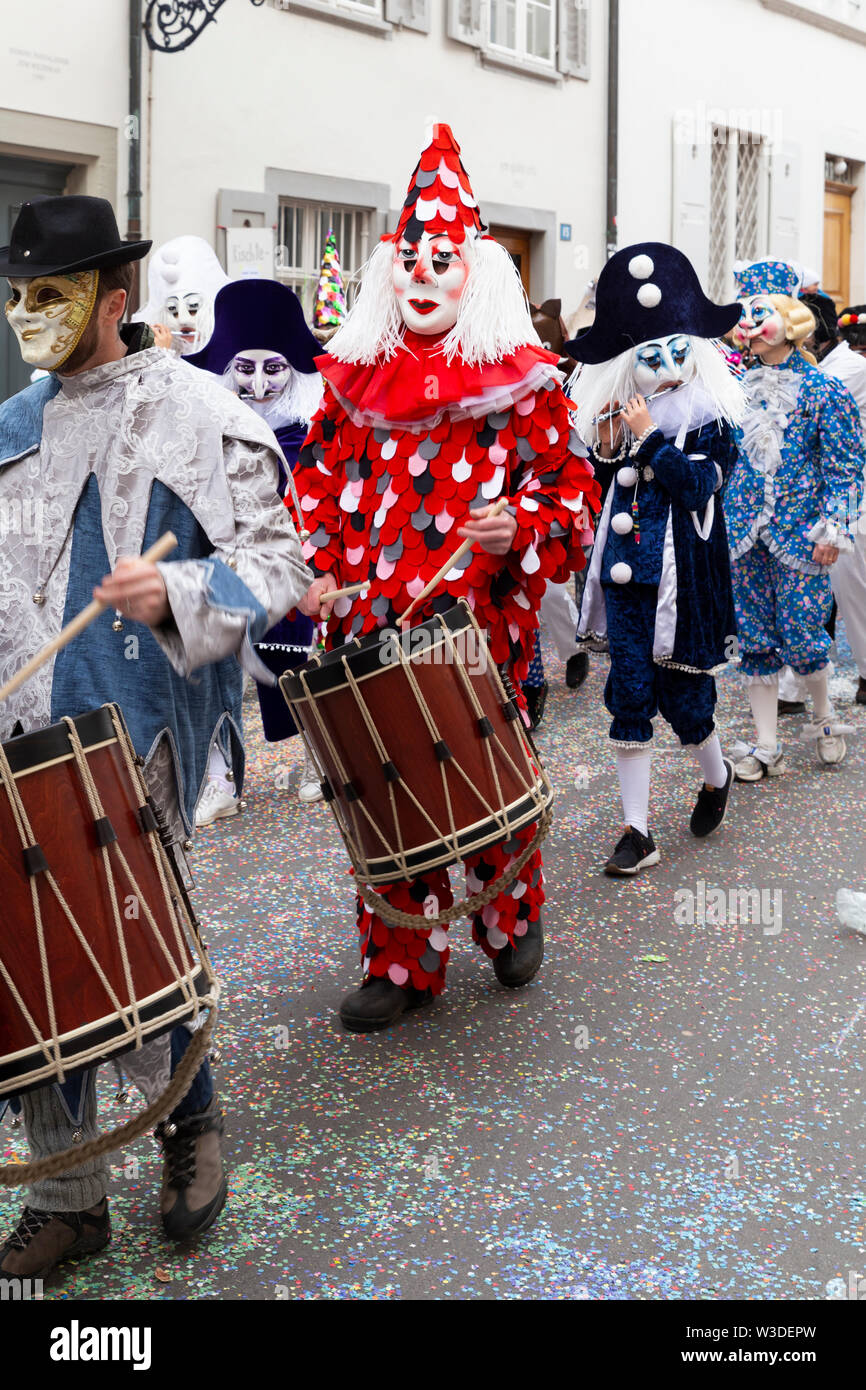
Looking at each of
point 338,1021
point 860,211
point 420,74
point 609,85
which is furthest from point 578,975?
point 860,211

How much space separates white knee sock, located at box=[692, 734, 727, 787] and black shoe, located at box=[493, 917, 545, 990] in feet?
4.63

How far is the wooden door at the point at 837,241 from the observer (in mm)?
18219

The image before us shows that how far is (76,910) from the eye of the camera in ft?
7.59

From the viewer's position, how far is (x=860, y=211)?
18.6 m

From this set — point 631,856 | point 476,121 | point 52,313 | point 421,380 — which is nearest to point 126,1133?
point 52,313

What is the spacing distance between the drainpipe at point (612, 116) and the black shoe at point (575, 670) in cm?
740

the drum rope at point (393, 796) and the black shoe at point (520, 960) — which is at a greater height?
the drum rope at point (393, 796)

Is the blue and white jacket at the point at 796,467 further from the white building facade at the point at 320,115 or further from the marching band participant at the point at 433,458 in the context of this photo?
the white building facade at the point at 320,115

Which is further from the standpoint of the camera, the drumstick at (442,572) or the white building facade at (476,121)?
the white building facade at (476,121)

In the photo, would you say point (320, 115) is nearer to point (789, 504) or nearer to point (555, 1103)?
point (789, 504)

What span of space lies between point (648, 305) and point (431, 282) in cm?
144

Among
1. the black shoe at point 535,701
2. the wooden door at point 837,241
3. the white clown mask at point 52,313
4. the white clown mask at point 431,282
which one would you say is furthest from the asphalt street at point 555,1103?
the wooden door at point 837,241

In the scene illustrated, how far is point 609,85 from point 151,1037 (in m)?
13.7

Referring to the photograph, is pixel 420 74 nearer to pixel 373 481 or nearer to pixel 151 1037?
pixel 373 481
